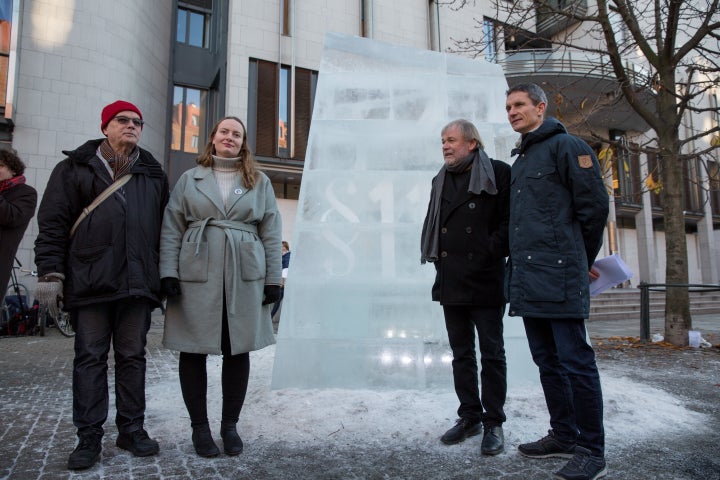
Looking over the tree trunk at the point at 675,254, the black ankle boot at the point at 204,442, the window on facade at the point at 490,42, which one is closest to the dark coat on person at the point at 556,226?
the black ankle boot at the point at 204,442

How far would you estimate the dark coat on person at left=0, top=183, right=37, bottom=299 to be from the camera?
3.05 m

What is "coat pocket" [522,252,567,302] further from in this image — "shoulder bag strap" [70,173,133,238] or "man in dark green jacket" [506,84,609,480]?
"shoulder bag strap" [70,173,133,238]

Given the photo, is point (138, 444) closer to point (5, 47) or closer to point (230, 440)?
point (230, 440)

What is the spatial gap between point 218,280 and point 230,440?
0.89m

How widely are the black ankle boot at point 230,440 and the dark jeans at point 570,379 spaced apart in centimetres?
172

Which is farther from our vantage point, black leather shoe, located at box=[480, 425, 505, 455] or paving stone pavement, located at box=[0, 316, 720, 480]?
black leather shoe, located at box=[480, 425, 505, 455]

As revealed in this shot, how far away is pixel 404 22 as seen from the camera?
55.7 ft

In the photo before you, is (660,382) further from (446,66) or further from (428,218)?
(446,66)

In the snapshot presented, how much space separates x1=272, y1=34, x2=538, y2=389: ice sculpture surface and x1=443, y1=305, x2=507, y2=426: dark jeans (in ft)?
3.45

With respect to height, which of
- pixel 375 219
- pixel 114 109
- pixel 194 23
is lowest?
pixel 375 219

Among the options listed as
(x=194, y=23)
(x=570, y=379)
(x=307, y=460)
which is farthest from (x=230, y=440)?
(x=194, y=23)

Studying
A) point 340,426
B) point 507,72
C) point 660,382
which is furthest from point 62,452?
point 507,72

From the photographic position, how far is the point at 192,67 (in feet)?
52.7

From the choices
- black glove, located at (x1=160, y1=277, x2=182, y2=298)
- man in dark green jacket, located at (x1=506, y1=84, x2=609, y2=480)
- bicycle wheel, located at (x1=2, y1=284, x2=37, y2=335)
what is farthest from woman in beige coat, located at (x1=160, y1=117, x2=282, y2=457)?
bicycle wheel, located at (x1=2, y1=284, x2=37, y2=335)
